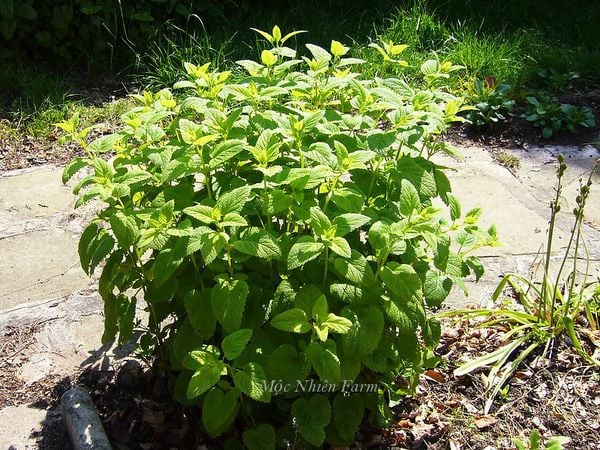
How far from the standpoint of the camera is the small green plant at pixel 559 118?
450cm

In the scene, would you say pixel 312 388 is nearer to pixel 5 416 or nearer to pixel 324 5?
pixel 5 416

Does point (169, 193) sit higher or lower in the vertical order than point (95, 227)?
higher

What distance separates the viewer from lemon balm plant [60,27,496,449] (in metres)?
1.99

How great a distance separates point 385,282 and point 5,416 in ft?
4.94

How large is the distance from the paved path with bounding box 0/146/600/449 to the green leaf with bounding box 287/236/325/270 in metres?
1.23

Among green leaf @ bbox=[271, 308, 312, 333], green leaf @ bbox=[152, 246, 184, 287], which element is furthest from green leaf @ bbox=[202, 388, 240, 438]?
green leaf @ bbox=[152, 246, 184, 287]

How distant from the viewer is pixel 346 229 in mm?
2016

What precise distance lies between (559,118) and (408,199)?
2.82m

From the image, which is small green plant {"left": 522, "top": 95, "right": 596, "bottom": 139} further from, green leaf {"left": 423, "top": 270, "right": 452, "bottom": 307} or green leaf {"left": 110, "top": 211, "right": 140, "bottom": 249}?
green leaf {"left": 110, "top": 211, "right": 140, "bottom": 249}

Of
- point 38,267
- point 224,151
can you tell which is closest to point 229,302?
point 224,151

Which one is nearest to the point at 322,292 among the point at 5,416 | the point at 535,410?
the point at 535,410

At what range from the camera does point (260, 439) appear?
219cm

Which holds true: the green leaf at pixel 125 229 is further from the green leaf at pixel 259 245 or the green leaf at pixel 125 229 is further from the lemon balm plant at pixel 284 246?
the green leaf at pixel 259 245

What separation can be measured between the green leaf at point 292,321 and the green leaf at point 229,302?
10cm
